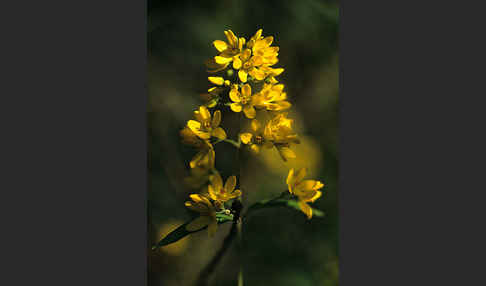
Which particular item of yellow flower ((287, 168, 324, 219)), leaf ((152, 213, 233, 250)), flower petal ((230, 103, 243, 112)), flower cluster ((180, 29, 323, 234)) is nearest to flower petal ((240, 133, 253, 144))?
flower cluster ((180, 29, 323, 234))

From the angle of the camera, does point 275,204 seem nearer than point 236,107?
No

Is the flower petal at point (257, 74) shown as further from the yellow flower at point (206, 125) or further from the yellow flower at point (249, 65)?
the yellow flower at point (206, 125)

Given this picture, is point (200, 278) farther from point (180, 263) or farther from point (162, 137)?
point (162, 137)

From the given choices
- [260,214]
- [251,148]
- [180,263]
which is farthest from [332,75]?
[180,263]

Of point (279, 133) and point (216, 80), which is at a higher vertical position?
point (216, 80)

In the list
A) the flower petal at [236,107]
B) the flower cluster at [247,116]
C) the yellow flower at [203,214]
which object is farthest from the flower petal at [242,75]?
the yellow flower at [203,214]

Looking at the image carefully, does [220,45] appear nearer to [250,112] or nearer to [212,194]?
[250,112]

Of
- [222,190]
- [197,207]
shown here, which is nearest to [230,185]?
[222,190]

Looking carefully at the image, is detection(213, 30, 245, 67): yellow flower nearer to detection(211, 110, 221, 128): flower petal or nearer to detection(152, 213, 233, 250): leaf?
detection(211, 110, 221, 128): flower petal
